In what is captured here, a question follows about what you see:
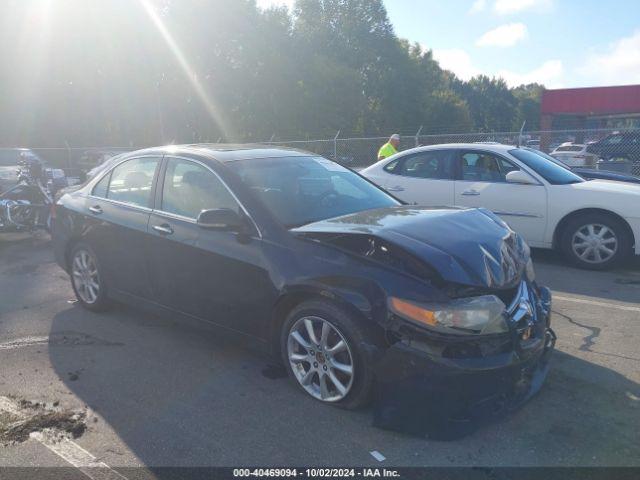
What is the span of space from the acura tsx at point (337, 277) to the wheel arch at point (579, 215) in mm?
3341

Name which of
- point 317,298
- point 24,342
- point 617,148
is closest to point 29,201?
point 24,342

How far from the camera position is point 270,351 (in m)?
4.02

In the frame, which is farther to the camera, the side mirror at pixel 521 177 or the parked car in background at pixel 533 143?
the parked car in background at pixel 533 143

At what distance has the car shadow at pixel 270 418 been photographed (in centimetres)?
315

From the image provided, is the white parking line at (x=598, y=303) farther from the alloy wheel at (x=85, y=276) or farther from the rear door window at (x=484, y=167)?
the alloy wheel at (x=85, y=276)

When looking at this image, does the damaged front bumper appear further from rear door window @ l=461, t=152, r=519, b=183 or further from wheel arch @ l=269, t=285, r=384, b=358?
rear door window @ l=461, t=152, r=519, b=183

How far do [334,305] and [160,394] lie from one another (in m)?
1.40

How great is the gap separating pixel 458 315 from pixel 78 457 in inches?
88.5

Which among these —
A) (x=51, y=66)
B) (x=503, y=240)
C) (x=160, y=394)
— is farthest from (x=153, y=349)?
(x=51, y=66)

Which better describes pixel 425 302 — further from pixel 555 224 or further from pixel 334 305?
pixel 555 224

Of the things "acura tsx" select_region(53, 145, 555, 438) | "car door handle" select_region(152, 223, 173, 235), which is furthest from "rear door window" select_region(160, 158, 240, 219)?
"car door handle" select_region(152, 223, 173, 235)

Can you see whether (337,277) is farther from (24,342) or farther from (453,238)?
(24,342)

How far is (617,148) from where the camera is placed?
19.8m

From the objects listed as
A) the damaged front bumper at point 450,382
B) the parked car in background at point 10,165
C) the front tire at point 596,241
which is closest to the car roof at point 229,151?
the damaged front bumper at point 450,382
